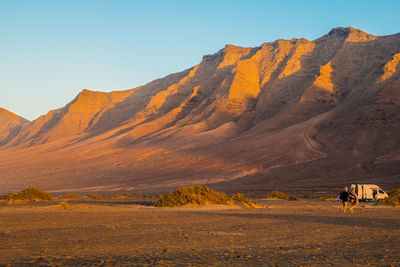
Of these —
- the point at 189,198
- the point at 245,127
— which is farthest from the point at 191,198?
the point at 245,127

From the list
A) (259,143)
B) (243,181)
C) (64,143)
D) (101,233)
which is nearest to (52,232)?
(101,233)

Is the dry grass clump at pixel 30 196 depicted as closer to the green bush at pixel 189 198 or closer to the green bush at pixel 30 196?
the green bush at pixel 30 196

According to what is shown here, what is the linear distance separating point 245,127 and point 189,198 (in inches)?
3228

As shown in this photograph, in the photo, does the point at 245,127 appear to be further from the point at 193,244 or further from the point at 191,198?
the point at 193,244

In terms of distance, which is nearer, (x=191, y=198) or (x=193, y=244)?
(x=193, y=244)

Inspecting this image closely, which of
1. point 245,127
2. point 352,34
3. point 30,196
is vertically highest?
point 352,34

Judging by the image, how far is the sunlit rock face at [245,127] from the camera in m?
76.0

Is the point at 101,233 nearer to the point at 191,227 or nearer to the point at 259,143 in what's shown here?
the point at 191,227

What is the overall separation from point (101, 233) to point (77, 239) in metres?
1.31

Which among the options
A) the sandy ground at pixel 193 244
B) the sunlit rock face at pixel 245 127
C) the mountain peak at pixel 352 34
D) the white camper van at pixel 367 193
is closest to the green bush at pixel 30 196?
the sandy ground at pixel 193 244

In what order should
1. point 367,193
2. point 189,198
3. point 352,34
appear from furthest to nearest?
point 352,34, point 367,193, point 189,198

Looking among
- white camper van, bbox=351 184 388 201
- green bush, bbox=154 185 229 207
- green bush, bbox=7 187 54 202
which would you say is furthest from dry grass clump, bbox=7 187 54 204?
white camper van, bbox=351 184 388 201

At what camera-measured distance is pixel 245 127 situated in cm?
10606

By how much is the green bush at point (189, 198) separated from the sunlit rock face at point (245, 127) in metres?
38.1
